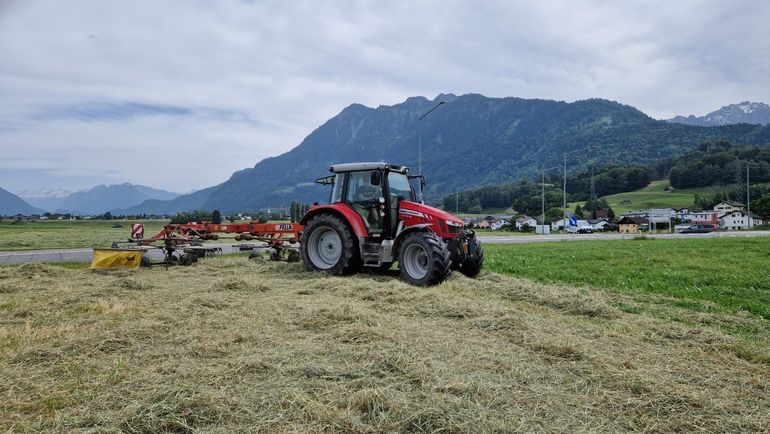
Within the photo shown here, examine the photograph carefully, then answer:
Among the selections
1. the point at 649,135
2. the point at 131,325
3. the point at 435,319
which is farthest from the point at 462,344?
the point at 649,135

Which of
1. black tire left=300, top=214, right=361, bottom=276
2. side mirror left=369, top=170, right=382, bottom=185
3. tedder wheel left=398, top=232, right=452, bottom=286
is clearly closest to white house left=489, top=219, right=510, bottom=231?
black tire left=300, top=214, right=361, bottom=276

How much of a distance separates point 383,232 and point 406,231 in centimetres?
81

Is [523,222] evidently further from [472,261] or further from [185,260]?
[472,261]

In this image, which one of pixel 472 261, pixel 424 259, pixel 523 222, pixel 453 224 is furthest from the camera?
Result: pixel 523 222

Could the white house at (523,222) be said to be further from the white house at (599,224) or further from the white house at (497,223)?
the white house at (599,224)

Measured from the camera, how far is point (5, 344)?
473cm

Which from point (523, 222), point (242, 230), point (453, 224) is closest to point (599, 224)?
point (523, 222)

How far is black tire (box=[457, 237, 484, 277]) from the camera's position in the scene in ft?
31.9

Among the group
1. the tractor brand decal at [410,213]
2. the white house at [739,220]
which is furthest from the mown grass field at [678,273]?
the white house at [739,220]

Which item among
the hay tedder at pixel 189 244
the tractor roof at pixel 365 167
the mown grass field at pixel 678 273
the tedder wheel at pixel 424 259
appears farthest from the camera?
the hay tedder at pixel 189 244

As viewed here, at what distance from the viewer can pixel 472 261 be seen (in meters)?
9.74

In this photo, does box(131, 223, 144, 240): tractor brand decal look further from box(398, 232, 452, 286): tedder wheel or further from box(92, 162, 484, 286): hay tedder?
box(398, 232, 452, 286): tedder wheel

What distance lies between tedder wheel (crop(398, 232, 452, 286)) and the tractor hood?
1.80ft

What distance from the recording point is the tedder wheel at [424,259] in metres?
8.59
